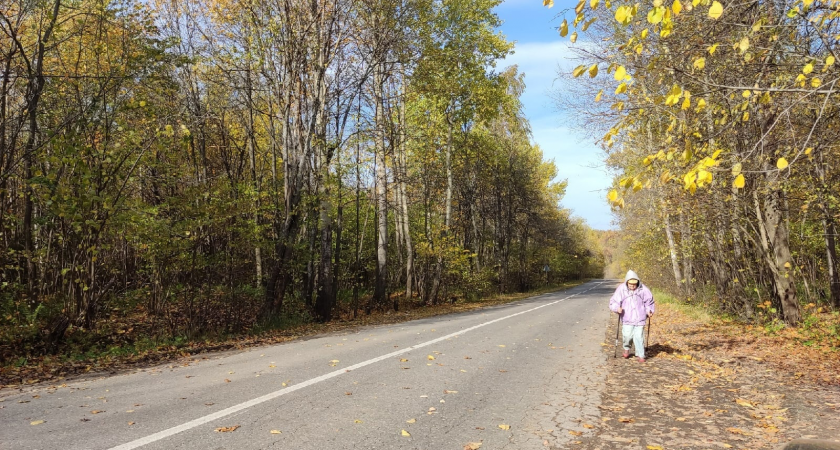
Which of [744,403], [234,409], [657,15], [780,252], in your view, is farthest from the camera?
[780,252]

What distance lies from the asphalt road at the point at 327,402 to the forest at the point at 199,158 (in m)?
3.91

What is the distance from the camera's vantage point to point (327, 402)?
5281mm

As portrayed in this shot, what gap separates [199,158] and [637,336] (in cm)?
2057

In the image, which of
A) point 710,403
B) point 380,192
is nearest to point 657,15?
point 710,403

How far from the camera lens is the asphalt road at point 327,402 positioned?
4207 millimetres

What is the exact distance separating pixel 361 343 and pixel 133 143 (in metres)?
6.28

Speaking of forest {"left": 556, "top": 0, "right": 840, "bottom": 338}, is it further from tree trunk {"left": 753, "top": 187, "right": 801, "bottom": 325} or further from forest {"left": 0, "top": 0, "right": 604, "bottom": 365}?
forest {"left": 0, "top": 0, "right": 604, "bottom": 365}

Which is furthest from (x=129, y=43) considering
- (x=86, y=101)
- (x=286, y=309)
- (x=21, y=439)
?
(x=21, y=439)

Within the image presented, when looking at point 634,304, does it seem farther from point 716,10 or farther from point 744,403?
point 716,10

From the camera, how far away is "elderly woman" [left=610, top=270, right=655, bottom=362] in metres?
8.30

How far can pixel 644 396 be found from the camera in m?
5.98

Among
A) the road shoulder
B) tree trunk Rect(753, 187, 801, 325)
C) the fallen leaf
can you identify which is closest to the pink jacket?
the road shoulder

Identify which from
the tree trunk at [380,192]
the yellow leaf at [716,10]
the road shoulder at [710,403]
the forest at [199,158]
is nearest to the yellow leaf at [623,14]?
the yellow leaf at [716,10]

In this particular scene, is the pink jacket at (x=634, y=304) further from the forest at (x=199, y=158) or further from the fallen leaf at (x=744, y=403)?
the forest at (x=199, y=158)
